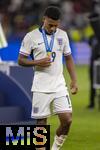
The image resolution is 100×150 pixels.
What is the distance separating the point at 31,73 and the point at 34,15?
81.4ft

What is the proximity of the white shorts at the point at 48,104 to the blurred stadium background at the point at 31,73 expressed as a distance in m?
1.50

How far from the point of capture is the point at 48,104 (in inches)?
396

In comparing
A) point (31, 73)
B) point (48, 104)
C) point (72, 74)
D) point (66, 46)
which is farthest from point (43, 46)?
point (31, 73)

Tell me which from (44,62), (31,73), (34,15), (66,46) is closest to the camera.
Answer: (44,62)

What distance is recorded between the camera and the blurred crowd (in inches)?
1487

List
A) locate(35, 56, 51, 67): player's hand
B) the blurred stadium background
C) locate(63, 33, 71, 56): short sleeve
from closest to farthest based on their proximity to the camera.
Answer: locate(35, 56, 51, 67): player's hand → locate(63, 33, 71, 56): short sleeve → the blurred stadium background

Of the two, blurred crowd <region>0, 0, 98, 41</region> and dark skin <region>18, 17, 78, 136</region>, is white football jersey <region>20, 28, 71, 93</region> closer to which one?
dark skin <region>18, 17, 78, 136</region>

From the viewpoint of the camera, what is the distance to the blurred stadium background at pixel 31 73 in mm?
12234

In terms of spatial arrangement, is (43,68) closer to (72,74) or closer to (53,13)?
(72,74)

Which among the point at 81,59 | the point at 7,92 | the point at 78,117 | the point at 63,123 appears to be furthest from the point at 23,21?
the point at 63,123

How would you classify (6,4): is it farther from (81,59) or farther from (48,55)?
(48,55)

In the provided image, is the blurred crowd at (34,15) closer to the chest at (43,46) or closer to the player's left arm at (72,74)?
the player's left arm at (72,74)

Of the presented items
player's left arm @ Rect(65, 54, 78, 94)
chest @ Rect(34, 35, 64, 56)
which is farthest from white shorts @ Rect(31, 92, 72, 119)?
chest @ Rect(34, 35, 64, 56)

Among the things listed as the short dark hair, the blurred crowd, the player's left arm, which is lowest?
the player's left arm
